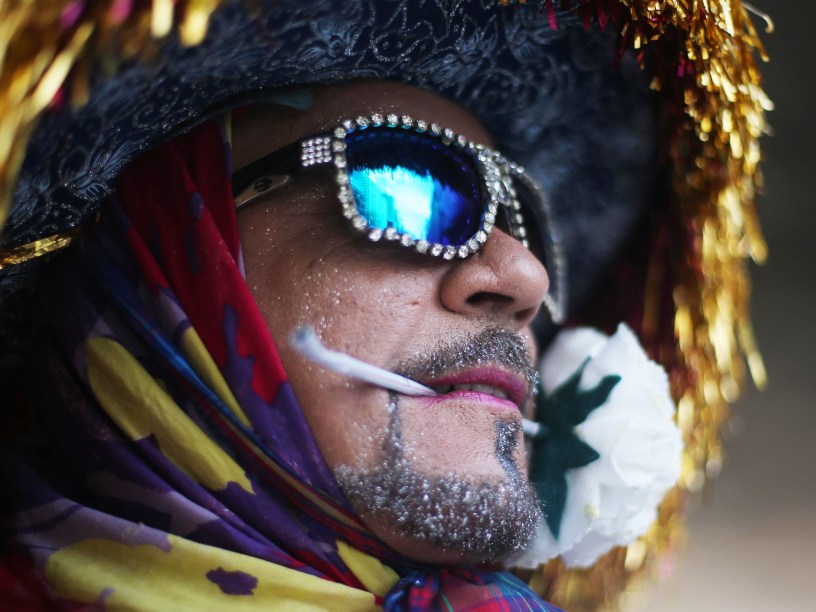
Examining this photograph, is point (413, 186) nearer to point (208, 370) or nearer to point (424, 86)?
point (424, 86)

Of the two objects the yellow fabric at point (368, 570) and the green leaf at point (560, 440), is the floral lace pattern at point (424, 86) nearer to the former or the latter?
the green leaf at point (560, 440)

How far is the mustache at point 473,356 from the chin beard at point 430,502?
62mm

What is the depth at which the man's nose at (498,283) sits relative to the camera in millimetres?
1403

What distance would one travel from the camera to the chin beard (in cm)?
129

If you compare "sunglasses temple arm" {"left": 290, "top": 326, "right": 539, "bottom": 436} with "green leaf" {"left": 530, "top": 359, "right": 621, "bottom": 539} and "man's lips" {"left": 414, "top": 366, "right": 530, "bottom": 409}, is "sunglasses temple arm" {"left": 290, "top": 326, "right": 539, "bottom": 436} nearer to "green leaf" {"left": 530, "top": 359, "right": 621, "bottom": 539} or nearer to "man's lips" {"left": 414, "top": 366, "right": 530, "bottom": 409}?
"man's lips" {"left": 414, "top": 366, "right": 530, "bottom": 409}

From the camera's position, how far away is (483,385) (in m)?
1.43

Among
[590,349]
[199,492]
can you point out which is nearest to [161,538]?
[199,492]

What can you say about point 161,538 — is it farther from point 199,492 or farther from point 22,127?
point 22,127

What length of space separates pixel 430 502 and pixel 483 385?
222 mm

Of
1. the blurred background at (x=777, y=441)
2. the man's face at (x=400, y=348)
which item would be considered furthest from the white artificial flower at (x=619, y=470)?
the blurred background at (x=777, y=441)

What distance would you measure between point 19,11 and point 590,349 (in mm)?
1166

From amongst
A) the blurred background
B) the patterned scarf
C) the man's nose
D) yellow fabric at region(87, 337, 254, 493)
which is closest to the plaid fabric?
the patterned scarf

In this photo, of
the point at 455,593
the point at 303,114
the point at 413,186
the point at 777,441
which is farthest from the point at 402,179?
the point at 777,441

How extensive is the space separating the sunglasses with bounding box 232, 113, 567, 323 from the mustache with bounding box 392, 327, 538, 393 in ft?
0.43
